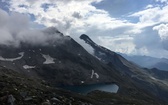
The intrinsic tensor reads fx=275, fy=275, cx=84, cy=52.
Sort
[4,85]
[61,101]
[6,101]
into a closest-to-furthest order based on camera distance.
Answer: [6,101], [61,101], [4,85]

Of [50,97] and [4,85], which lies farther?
[4,85]

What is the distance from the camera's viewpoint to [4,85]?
111000 mm

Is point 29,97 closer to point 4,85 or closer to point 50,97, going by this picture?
point 50,97

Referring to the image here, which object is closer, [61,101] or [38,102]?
[38,102]

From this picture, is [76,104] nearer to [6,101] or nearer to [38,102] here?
[38,102]

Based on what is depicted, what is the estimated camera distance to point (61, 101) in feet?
324

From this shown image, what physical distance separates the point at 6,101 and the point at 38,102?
11.0 metres

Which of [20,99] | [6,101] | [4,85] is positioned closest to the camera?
[6,101]

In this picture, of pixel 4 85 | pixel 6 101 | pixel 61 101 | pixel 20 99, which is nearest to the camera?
pixel 6 101

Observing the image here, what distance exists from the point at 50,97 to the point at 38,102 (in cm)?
1218

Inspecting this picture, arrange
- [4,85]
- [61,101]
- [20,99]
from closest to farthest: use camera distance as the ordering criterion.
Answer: [20,99]
[61,101]
[4,85]

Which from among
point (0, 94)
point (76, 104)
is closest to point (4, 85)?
point (0, 94)

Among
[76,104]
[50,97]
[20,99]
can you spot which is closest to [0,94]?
[20,99]

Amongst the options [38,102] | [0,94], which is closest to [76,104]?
[38,102]
